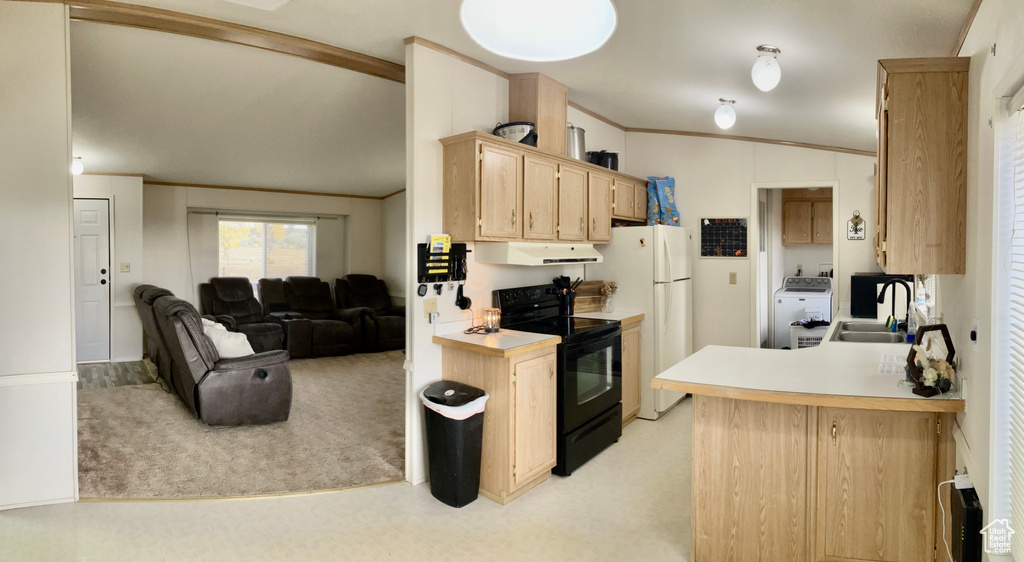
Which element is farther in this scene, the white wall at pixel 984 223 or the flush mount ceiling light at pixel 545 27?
the flush mount ceiling light at pixel 545 27

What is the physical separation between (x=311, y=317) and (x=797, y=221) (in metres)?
6.39

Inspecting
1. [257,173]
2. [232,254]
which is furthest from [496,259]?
[232,254]

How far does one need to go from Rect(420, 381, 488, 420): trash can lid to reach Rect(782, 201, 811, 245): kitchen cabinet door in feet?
17.8

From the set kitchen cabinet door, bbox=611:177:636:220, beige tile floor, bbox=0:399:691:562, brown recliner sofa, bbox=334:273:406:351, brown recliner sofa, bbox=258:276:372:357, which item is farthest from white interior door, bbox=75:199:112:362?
kitchen cabinet door, bbox=611:177:636:220

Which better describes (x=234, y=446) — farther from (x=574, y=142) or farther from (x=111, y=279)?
(x=111, y=279)

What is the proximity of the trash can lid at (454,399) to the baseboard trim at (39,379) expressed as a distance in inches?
69.9

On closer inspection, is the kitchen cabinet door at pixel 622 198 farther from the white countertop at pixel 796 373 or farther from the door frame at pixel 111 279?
the door frame at pixel 111 279

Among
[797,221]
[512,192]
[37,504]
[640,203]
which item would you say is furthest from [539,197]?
[797,221]

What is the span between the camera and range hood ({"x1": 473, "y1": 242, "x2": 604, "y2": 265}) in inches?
136

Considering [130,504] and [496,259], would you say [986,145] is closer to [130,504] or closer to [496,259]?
[496,259]

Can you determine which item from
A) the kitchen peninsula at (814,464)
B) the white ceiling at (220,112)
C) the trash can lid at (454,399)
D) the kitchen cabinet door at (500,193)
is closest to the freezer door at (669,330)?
the kitchen cabinet door at (500,193)

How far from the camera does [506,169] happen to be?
11.0 ft

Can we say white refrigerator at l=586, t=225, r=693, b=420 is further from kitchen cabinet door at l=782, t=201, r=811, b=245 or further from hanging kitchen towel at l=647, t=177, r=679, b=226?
kitchen cabinet door at l=782, t=201, r=811, b=245

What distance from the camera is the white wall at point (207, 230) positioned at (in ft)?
22.9
